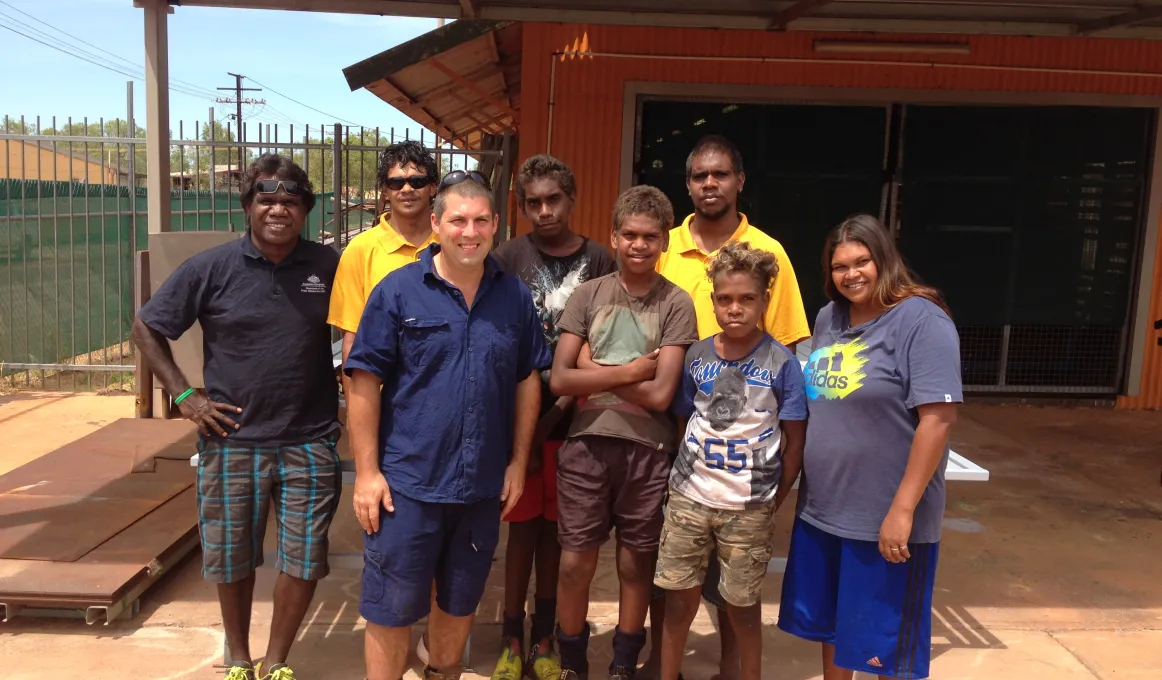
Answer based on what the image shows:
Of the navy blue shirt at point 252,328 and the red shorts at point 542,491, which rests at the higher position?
the navy blue shirt at point 252,328

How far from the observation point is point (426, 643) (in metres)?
3.13

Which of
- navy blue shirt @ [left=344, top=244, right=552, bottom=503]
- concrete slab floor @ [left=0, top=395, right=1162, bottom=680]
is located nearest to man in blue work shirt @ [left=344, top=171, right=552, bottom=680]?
navy blue shirt @ [left=344, top=244, right=552, bottom=503]

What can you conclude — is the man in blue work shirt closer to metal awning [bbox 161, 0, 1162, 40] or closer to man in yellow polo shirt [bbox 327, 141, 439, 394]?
man in yellow polo shirt [bbox 327, 141, 439, 394]

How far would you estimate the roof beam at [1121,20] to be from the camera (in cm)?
473

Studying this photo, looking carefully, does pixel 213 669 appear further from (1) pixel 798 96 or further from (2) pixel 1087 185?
(2) pixel 1087 185

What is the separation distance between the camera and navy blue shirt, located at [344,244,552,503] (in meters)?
2.45

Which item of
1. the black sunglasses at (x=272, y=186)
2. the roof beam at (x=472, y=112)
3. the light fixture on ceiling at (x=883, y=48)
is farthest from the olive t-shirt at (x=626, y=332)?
the roof beam at (x=472, y=112)

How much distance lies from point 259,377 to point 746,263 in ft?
4.96

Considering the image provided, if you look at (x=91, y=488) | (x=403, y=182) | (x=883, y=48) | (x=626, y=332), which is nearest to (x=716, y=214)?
(x=626, y=332)

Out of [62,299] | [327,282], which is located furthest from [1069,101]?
[62,299]

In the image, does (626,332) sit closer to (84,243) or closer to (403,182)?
(403,182)

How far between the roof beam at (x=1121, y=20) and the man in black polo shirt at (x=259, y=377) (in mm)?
4500

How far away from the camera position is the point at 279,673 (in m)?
2.89

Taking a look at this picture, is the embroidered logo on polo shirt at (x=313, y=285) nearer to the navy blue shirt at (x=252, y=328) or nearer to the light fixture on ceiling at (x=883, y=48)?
the navy blue shirt at (x=252, y=328)
